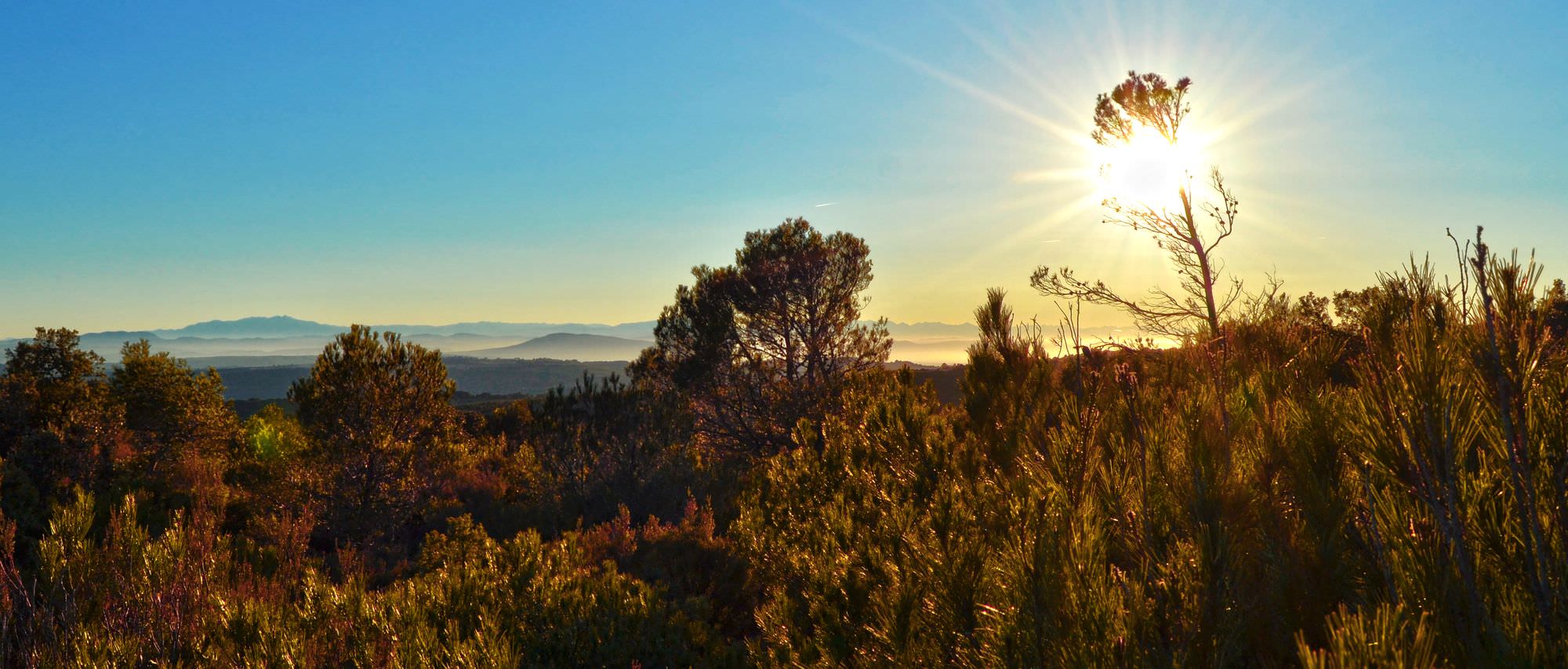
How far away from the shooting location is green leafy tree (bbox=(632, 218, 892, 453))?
60.2 feet

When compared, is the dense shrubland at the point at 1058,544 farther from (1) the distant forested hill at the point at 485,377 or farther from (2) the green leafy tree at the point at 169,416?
(1) the distant forested hill at the point at 485,377

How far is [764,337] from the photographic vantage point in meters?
18.9

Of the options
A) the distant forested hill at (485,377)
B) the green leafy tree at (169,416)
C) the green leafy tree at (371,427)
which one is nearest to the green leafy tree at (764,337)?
the green leafy tree at (371,427)

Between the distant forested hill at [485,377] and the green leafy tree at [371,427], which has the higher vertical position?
the green leafy tree at [371,427]

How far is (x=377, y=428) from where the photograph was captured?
1373 centimetres

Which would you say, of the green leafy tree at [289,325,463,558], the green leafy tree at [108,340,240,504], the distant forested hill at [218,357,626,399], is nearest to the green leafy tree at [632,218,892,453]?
the green leafy tree at [289,325,463,558]

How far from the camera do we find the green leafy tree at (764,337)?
18.3 meters

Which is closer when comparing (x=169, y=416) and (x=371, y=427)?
(x=371, y=427)

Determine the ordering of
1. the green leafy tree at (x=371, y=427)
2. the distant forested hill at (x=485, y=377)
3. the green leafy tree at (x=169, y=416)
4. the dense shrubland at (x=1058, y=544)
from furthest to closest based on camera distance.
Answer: the distant forested hill at (x=485, y=377) < the green leafy tree at (x=169, y=416) < the green leafy tree at (x=371, y=427) < the dense shrubland at (x=1058, y=544)

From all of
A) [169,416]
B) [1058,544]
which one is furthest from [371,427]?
[1058,544]

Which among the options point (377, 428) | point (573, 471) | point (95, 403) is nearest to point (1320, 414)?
point (377, 428)

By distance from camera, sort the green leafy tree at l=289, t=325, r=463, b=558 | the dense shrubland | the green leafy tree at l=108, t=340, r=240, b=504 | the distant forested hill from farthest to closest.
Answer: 1. the distant forested hill
2. the green leafy tree at l=108, t=340, r=240, b=504
3. the green leafy tree at l=289, t=325, r=463, b=558
4. the dense shrubland

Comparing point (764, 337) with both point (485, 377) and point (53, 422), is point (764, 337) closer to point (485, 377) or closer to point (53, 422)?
point (53, 422)

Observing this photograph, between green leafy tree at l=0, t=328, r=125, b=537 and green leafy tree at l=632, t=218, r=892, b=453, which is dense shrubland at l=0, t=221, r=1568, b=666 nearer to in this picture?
green leafy tree at l=0, t=328, r=125, b=537
